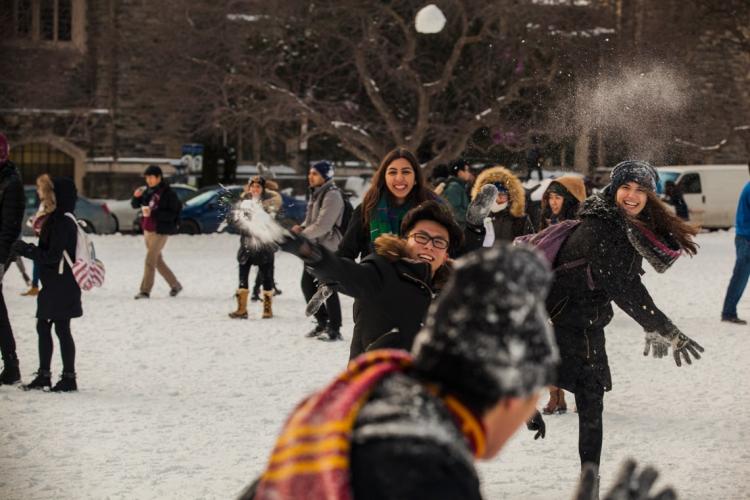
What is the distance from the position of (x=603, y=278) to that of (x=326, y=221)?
5.50 m

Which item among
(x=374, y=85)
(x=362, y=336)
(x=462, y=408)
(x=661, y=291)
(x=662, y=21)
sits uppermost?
(x=662, y=21)

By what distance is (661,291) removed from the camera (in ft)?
53.0

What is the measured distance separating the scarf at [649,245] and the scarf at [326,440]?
3.70 meters

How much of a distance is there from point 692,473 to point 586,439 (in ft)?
3.48

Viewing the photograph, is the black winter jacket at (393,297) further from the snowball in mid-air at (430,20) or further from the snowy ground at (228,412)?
the snowball in mid-air at (430,20)

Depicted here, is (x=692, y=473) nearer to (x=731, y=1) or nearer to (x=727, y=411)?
(x=727, y=411)

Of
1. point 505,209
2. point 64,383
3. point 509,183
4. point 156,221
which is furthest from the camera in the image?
point 156,221

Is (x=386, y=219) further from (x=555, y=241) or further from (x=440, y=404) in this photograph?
(x=440, y=404)

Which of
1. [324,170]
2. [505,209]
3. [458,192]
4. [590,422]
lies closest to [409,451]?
[590,422]

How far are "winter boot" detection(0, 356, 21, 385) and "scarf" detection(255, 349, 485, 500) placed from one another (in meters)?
6.82

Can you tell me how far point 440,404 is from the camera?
1.82m

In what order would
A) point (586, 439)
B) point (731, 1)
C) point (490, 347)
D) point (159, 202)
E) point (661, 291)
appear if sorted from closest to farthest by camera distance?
point (490, 347) < point (586, 439) < point (159, 202) < point (661, 291) < point (731, 1)

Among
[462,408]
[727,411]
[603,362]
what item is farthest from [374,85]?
[462,408]

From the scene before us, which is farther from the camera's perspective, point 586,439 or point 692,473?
point 692,473
